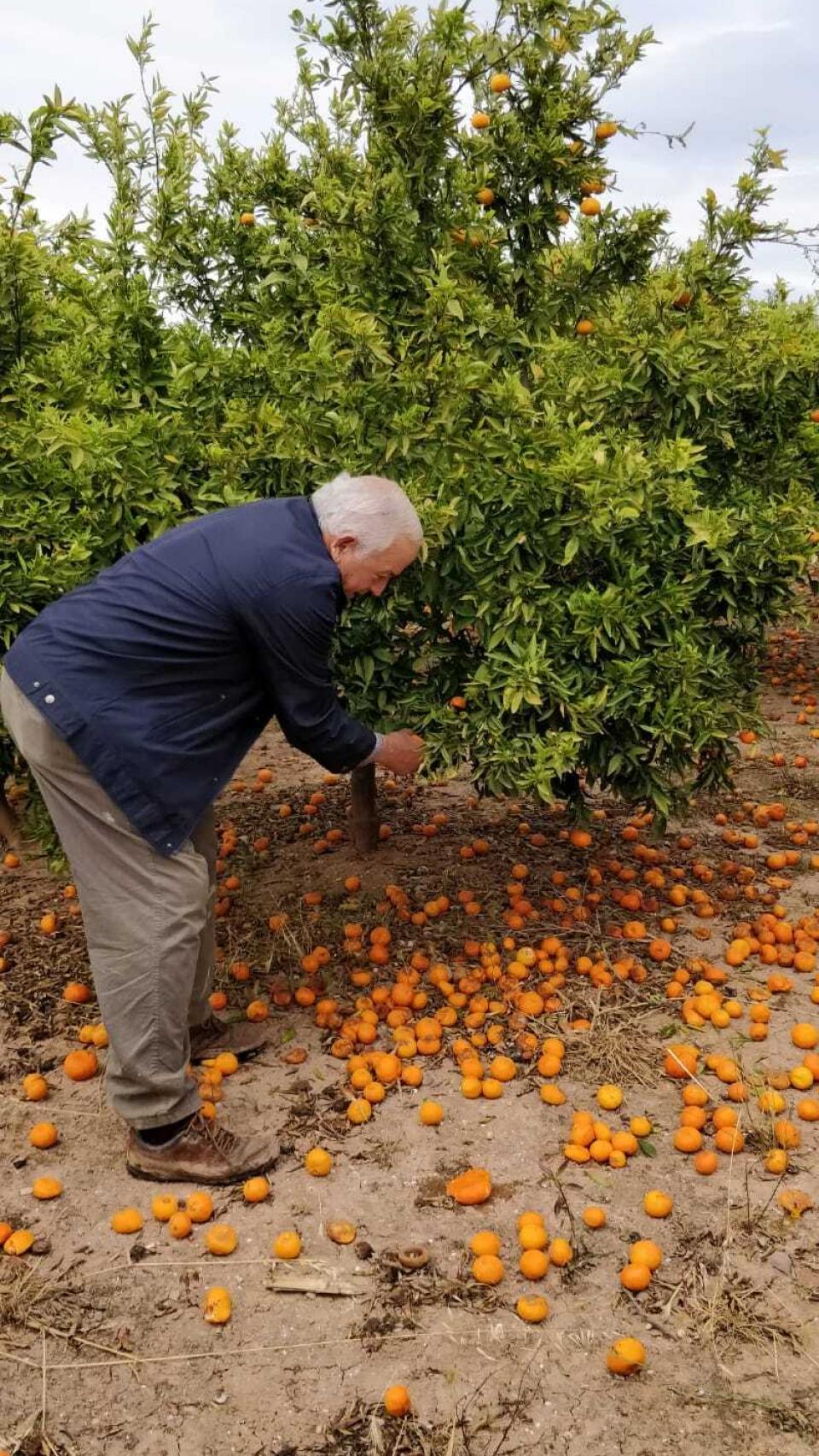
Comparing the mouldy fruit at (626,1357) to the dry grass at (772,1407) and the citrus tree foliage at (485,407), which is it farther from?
the citrus tree foliage at (485,407)

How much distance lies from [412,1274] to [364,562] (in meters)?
2.23

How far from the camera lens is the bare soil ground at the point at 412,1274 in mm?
2789

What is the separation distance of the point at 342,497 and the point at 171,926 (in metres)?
1.51

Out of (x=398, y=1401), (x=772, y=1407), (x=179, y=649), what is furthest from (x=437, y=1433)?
(x=179, y=649)

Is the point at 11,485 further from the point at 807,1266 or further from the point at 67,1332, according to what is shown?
the point at 807,1266

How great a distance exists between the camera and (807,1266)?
322 cm

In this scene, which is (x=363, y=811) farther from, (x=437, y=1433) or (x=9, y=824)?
(x=437, y=1433)

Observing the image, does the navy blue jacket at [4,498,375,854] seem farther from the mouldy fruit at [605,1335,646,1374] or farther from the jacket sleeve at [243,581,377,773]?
the mouldy fruit at [605,1335,646,1374]

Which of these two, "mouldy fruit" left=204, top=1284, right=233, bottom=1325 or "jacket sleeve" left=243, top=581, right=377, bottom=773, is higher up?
"jacket sleeve" left=243, top=581, right=377, bottom=773

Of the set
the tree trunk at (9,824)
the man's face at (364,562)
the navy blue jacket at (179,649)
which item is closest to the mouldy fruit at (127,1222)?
the navy blue jacket at (179,649)

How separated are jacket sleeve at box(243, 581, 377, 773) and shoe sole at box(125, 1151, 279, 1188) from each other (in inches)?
55.1

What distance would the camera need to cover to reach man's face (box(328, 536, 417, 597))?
348 cm

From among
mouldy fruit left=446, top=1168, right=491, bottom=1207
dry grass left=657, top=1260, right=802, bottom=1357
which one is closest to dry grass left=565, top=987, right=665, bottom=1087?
mouldy fruit left=446, top=1168, right=491, bottom=1207

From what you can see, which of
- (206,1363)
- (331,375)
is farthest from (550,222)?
(206,1363)
